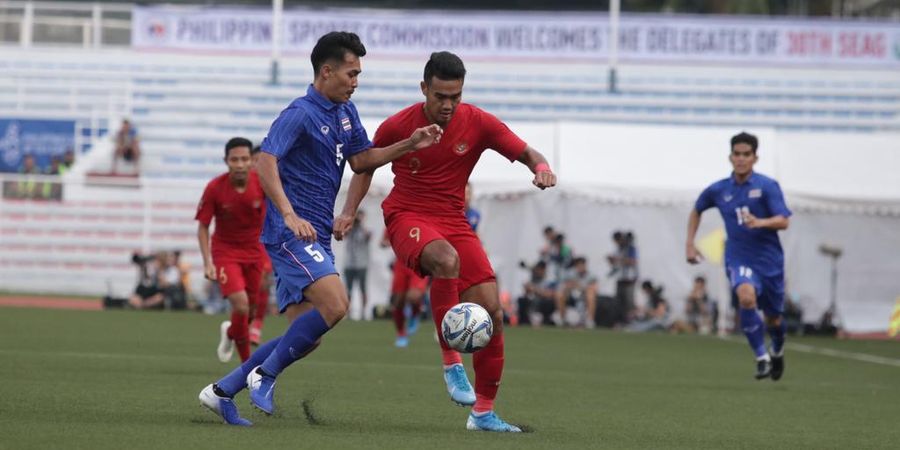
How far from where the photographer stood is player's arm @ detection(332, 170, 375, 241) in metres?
9.11

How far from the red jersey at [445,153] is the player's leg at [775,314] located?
19.9ft

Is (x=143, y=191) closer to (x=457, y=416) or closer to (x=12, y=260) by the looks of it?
(x=12, y=260)

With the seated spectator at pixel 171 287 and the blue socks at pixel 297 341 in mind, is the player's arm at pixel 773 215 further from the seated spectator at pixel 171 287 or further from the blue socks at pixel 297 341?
the seated spectator at pixel 171 287

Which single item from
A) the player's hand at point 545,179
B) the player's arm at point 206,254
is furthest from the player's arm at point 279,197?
the player's arm at point 206,254

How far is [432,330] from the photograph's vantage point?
23609 mm

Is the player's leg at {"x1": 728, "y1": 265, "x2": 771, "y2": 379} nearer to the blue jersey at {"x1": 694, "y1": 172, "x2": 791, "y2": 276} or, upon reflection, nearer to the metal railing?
the blue jersey at {"x1": 694, "y1": 172, "x2": 791, "y2": 276}

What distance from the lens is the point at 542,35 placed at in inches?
1385

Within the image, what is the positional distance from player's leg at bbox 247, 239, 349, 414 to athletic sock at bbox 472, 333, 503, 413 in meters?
1.00

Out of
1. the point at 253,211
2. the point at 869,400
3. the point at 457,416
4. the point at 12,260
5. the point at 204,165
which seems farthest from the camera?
the point at 204,165

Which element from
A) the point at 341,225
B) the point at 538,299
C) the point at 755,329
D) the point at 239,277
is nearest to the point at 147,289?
the point at 538,299

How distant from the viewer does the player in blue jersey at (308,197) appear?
8.62 m

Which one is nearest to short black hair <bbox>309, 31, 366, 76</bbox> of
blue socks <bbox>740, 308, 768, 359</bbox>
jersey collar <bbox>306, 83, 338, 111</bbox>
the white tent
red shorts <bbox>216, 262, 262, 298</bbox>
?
jersey collar <bbox>306, 83, 338, 111</bbox>

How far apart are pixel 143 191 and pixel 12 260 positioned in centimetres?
289

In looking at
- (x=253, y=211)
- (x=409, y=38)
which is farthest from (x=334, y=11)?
(x=253, y=211)
